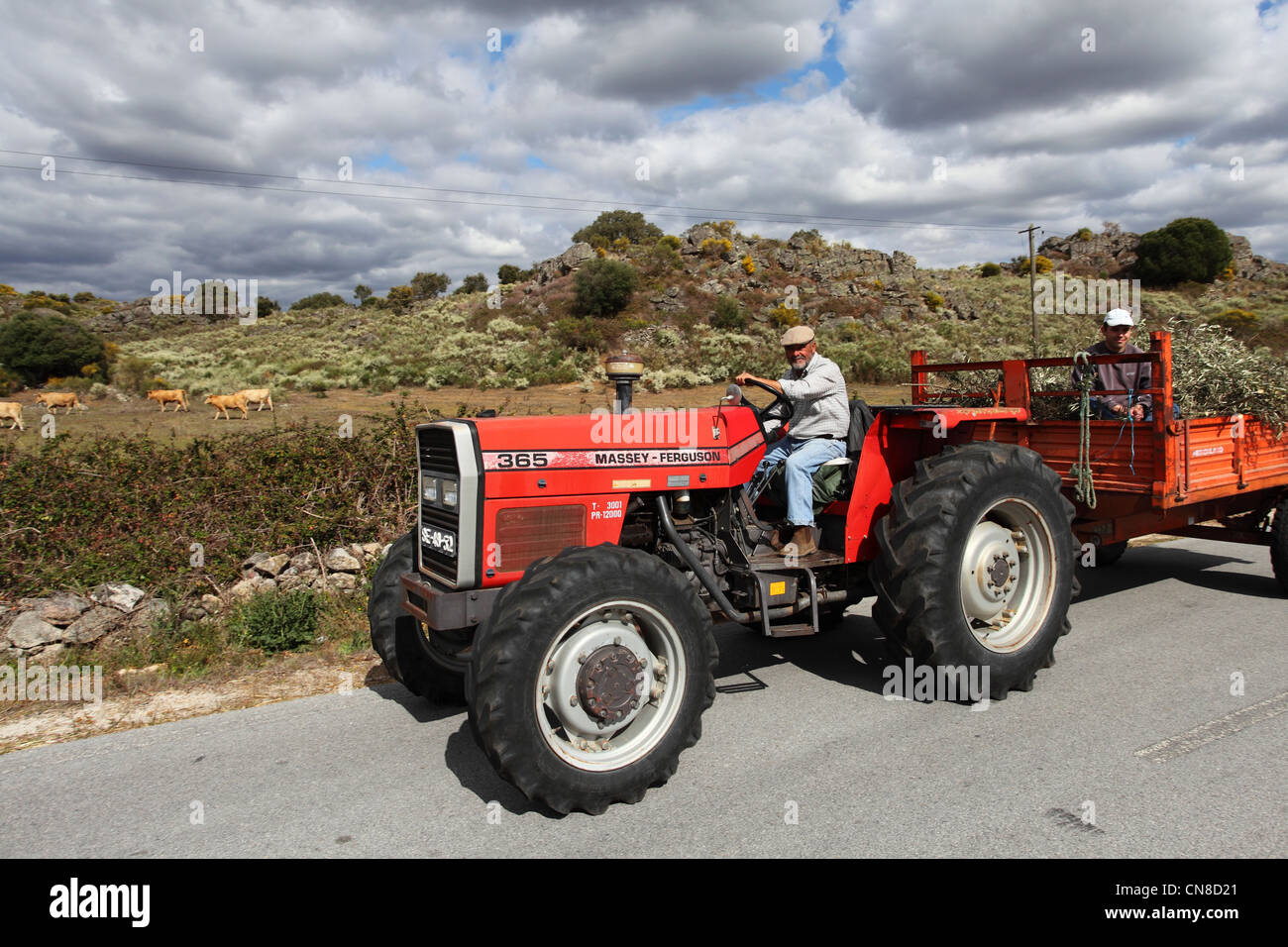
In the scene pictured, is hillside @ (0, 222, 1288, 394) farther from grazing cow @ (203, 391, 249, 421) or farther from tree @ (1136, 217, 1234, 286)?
grazing cow @ (203, 391, 249, 421)

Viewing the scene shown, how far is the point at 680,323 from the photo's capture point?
1410 inches

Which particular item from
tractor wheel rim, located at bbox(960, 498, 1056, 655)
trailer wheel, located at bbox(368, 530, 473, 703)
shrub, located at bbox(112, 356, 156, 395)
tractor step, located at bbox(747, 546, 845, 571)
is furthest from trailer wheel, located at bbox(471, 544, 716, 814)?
shrub, located at bbox(112, 356, 156, 395)

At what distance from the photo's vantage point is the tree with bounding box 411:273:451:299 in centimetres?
5497

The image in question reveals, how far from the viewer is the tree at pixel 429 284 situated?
54969 millimetres

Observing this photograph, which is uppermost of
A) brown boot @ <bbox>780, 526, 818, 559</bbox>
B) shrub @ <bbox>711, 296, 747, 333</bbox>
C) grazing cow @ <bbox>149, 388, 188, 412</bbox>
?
shrub @ <bbox>711, 296, 747, 333</bbox>

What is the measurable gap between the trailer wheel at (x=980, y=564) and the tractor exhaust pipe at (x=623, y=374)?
1652 mm

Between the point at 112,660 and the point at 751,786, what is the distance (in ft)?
14.6

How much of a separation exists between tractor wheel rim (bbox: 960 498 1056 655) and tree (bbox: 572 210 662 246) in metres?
50.6

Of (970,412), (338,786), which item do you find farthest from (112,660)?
(970,412)

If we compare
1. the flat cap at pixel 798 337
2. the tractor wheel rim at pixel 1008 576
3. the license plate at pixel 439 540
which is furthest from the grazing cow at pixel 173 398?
the tractor wheel rim at pixel 1008 576

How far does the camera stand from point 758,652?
227 inches

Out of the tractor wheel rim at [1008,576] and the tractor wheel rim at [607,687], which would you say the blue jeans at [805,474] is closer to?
the tractor wheel rim at [1008,576]

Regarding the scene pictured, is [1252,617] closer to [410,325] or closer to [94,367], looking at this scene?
[94,367]
